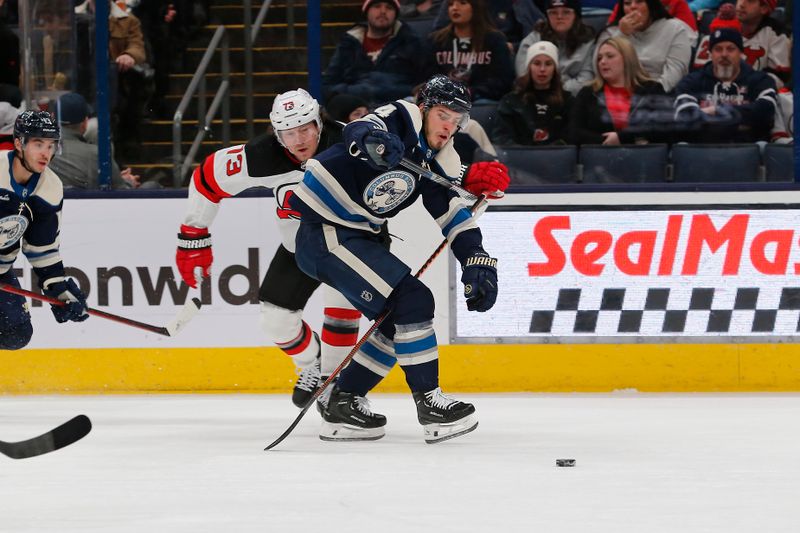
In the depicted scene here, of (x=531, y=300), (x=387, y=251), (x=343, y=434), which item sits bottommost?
(x=343, y=434)

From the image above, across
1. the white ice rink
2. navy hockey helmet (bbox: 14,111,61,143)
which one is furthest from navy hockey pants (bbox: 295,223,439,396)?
navy hockey helmet (bbox: 14,111,61,143)

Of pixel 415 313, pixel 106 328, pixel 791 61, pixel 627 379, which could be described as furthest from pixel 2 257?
pixel 791 61

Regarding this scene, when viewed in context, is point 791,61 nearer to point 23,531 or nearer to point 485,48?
point 485,48

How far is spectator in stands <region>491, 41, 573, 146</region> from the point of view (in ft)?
18.8

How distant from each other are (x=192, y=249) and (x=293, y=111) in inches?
26.9

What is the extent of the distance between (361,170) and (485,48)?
1.85m

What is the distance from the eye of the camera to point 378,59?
5.84 meters

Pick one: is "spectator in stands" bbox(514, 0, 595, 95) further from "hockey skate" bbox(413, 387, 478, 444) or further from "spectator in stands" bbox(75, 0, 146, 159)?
"hockey skate" bbox(413, 387, 478, 444)

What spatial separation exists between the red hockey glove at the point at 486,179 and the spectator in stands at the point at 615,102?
151cm

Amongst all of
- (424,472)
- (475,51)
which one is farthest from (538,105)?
(424,472)

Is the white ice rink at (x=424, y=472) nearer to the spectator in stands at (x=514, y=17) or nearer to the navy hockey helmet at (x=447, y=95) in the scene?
the navy hockey helmet at (x=447, y=95)

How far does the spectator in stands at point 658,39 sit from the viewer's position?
18.7 feet

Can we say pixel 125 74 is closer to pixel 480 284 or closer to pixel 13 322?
pixel 13 322

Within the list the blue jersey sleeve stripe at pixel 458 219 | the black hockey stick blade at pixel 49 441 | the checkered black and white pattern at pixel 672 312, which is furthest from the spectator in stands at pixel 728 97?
the black hockey stick blade at pixel 49 441
